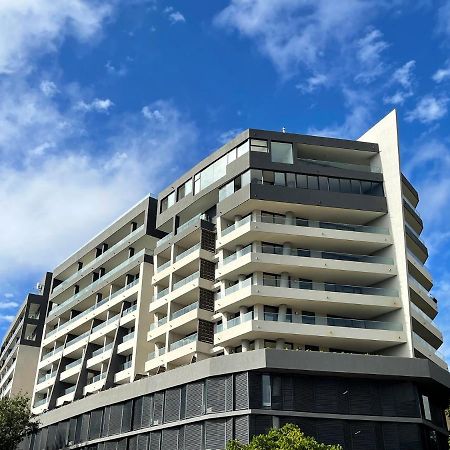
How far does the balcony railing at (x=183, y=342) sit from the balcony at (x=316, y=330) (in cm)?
325

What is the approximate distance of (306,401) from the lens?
40.2 metres

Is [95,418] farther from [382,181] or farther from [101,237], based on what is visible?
[382,181]

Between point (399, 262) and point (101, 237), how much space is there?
32.8 meters

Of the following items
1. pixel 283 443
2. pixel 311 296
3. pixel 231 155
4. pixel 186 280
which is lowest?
pixel 283 443

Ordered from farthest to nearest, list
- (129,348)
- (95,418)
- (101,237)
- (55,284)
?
(55,284)
(101,237)
(129,348)
(95,418)

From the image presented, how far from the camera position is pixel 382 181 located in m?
51.0

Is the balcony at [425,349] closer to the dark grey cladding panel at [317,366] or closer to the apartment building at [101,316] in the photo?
the dark grey cladding panel at [317,366]

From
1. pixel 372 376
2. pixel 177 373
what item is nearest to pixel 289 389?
pixel 372 376

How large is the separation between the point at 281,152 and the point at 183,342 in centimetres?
1738

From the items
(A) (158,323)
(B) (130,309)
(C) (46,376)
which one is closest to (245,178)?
(A) (158,323)

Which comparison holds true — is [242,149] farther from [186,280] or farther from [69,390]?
[69,390]

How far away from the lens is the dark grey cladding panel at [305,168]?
4981cm

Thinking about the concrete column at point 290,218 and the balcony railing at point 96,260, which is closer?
the concrete column at point 290,218

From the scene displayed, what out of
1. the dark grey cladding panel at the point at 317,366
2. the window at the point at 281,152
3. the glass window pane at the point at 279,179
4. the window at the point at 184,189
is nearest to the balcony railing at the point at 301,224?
the glass window pane at the point at 279,179
